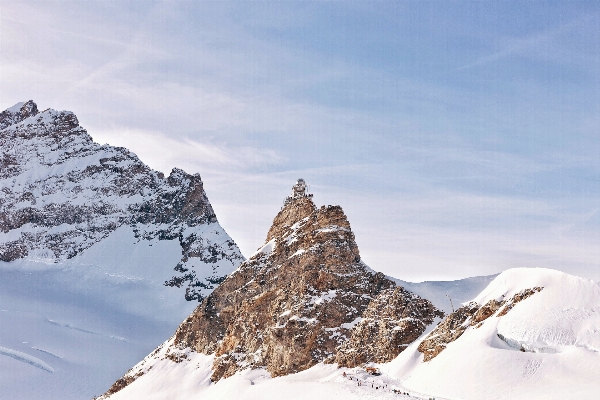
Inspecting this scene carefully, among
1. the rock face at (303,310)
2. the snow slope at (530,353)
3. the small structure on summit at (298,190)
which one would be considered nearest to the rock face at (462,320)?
the snow slope at (530,353)

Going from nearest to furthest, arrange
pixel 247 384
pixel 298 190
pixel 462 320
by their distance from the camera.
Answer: pixel 462 320, pixel 247 384, pixel 298 190

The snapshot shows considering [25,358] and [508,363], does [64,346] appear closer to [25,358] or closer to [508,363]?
[25,358]

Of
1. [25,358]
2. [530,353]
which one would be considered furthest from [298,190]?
[25,358]

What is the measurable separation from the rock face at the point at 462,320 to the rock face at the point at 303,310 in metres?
4.07

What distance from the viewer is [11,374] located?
140m

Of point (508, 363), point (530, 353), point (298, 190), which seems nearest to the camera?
point (508, 363)

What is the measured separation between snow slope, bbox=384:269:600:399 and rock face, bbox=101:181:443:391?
25.4 ft

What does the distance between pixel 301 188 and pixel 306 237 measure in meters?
12.0

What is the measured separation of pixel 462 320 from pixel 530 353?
11.4 metres

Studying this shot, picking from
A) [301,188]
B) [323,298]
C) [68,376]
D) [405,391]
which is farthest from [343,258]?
[68,376]

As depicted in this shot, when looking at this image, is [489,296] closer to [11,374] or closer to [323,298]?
[323,298]

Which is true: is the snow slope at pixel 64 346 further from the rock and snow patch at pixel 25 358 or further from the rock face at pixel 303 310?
the rock face at pixel 303 310

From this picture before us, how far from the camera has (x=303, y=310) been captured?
75.4 meters

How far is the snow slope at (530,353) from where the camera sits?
50781mm
